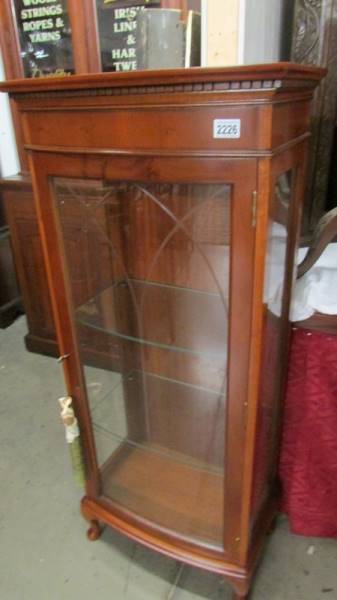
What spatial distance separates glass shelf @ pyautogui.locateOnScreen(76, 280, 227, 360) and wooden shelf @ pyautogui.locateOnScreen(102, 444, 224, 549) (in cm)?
34

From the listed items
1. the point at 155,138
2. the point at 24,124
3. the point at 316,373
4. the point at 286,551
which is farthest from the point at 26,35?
the point at 286,551

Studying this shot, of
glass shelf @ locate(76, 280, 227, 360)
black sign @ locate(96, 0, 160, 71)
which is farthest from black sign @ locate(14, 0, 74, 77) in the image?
glass shelf @ locate(76, 280, 227, 360)

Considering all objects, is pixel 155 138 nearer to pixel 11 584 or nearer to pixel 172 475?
pixel 172 475

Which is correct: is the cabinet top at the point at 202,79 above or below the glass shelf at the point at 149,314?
above

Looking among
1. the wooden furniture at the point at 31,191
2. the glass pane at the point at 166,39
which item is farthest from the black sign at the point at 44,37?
the glass pane at the point at 166,39

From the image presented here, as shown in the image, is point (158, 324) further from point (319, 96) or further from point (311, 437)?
point (319, 96)

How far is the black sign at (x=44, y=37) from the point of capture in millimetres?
1701

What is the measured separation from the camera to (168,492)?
1.21 m

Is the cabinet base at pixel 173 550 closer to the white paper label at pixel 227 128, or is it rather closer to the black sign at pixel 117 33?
the white paper label at pixel 227 128

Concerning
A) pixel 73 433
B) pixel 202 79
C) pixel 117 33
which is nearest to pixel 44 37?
pixel 117 33

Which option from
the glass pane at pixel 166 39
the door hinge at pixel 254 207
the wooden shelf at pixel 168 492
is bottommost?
the wooden shelf at pixel 168 492

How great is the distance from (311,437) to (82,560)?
2.36 ft

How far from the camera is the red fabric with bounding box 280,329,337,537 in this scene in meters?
1.09

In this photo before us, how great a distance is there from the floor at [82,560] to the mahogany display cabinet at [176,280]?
10 centimetres
